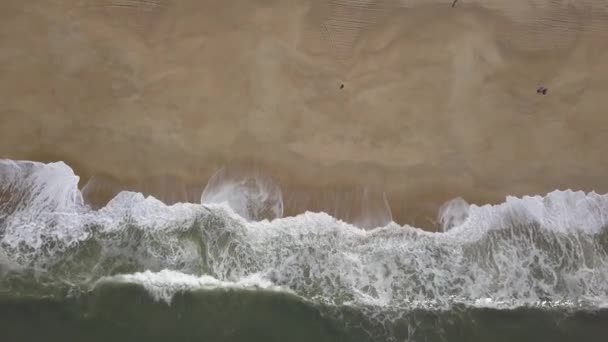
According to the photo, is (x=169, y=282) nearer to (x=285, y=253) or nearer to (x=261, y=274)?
(x=261, y=274)

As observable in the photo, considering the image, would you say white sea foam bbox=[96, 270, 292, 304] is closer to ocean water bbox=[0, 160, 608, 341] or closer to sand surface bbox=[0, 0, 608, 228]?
ocean water bbox=[0, 160, 608, 341]

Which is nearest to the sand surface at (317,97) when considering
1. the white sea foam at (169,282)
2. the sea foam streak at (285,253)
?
the sea foam streak at (285,253)

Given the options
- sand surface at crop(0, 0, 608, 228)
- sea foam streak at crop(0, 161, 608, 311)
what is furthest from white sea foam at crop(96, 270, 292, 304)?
sand surface at crop(0, 0, 608, 228)

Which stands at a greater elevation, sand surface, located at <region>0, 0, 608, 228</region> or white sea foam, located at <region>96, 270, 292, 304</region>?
sand surface, located at <region>0, 0, 608, 228</region>

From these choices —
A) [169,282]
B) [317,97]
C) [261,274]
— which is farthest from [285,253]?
[317,97]

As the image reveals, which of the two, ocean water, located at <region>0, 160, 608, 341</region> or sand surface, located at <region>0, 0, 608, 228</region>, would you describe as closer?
ocean water, located at <region>0, 160, 608, 341</region>

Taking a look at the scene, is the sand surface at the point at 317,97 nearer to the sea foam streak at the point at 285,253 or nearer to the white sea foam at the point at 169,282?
the sea foam streak at the point at 285,253

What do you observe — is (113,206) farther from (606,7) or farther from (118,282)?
(606,7)
